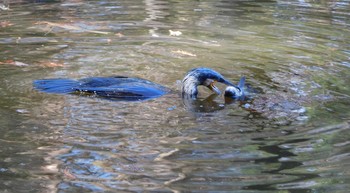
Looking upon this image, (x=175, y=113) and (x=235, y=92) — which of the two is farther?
(x=235, y=92)

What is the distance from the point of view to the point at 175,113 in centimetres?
620

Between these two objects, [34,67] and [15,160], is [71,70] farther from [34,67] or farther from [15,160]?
[15,160]

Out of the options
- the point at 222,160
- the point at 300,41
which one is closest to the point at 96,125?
the point at 222,160

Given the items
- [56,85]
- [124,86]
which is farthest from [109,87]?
[56,85]

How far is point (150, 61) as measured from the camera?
839 cm

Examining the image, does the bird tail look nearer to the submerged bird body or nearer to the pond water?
the submerged bird body

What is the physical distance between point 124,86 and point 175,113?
2.84ft

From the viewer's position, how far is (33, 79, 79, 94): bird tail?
6.84 metres

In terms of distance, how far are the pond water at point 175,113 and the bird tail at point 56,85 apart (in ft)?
0.33

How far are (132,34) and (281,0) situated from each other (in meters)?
5.74

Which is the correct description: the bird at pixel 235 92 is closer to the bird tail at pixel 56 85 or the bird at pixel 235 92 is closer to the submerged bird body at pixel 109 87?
the submerged bird body at pixel 109 87

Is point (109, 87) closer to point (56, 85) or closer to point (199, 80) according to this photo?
point (56, 85)

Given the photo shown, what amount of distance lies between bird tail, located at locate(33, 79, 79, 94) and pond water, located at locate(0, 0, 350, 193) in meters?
0.10

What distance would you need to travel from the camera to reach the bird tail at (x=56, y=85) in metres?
6.84
